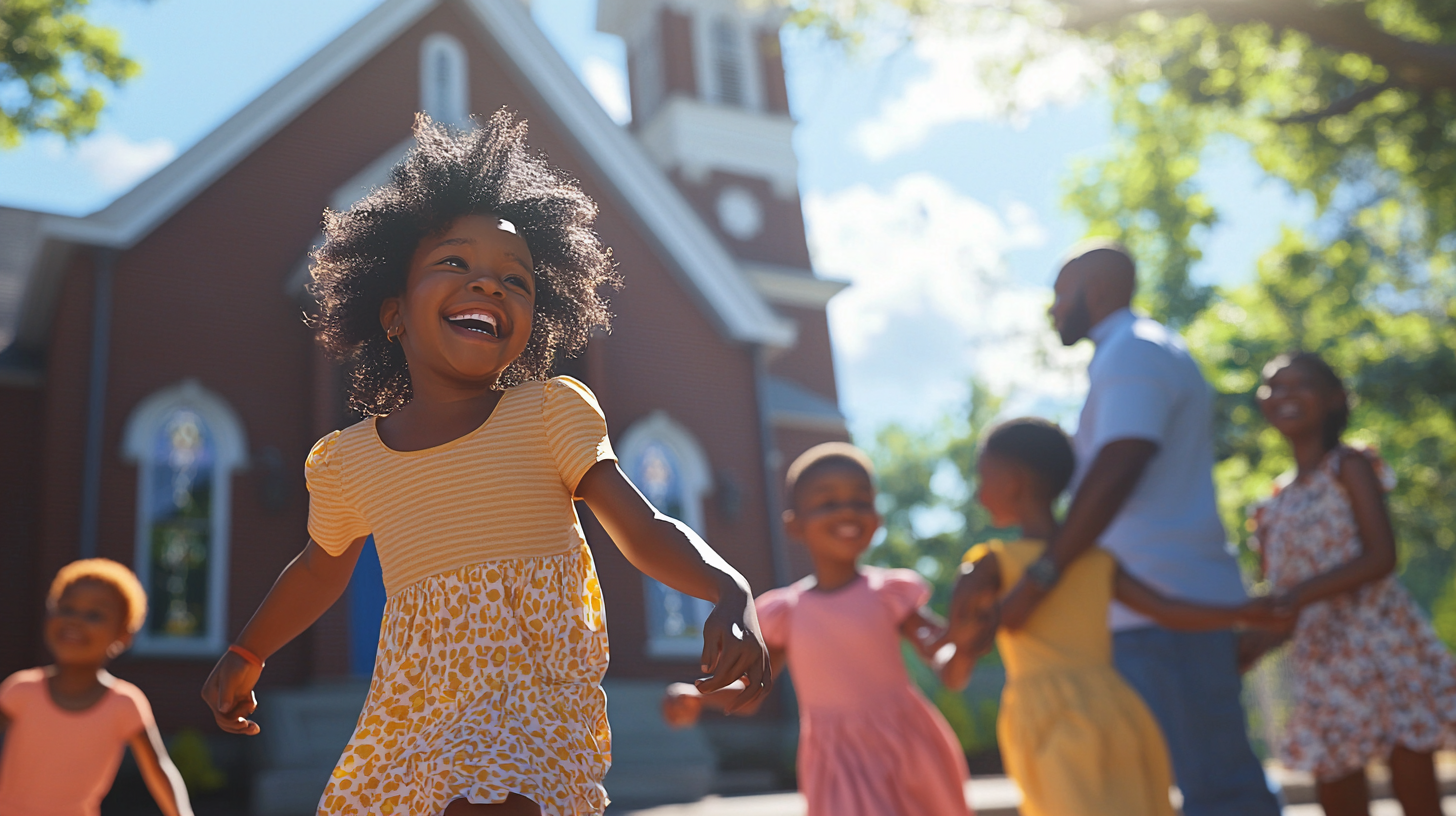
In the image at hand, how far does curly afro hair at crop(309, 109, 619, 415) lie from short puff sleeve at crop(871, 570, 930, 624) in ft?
6.24

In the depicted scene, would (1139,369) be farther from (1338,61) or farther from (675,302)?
(1338,61)

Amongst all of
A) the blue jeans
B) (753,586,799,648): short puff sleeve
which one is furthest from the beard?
(753,586,799,648): short puff sleeve

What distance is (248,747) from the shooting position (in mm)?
10539

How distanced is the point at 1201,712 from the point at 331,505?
7.95 ft

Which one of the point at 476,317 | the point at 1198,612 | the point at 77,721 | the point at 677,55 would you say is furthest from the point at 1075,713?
the point at 677,55

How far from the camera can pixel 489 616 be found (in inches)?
81.3

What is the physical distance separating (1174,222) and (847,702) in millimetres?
20122

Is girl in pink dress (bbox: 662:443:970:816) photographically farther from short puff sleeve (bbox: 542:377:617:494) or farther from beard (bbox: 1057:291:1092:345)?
short puff sleeve (bbox: 542:377:617:494)

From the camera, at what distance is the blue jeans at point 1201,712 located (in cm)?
322

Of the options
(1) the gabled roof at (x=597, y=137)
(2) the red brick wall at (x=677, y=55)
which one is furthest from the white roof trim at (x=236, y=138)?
(2) the red brick wall at (x=677, y=55)

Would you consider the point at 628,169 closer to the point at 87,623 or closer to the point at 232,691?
the point at 87,623

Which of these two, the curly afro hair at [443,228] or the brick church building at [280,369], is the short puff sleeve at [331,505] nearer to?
the curly afro hair at [443,228]

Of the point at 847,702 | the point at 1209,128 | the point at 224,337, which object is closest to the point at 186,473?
the point at 224,337

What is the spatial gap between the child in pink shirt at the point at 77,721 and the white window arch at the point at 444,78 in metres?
10.7
